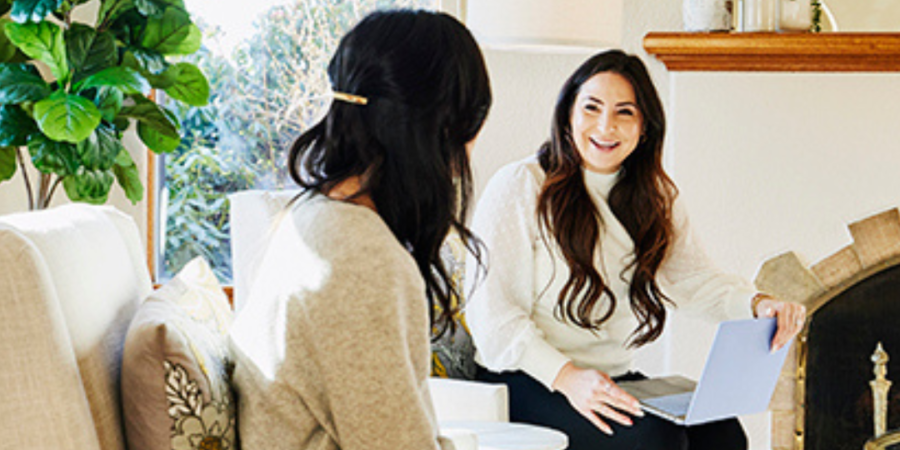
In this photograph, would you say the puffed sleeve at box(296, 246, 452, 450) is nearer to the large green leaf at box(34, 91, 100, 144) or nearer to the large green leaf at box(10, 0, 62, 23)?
the large green leaf at box(34, 91, 100, 144)

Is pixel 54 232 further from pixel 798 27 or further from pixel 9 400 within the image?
pixel 798 27

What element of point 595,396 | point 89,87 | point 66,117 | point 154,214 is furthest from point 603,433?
point 154,214

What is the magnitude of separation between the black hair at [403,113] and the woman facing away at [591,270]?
2.65 feet

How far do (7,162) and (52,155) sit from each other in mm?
126

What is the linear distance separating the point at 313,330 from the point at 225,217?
7.79ft

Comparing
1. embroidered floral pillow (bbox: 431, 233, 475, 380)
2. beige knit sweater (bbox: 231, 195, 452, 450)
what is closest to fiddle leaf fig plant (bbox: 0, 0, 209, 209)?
embroidered floral pillow (bbox: 431, 233, 475, 380)

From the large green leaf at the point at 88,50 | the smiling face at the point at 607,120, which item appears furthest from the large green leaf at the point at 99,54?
the smiling face at the point at 607,120

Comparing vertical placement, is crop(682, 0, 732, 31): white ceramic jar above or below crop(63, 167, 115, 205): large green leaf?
above

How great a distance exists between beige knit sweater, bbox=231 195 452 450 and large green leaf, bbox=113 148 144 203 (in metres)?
1.96

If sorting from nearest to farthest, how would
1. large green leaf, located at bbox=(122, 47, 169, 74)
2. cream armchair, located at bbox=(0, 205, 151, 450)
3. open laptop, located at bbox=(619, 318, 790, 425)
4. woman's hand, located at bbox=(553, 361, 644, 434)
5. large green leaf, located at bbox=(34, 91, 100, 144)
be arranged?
cream armchair, located at bbox=(0, 205, 151, 450) → open laptop, located at bbox=(619, 318, 790, 425) → woman's hand, located at bbox=(553, 361, 644, 434) → large green leaf, located at bbox=(34, 91, 100, 144) → large green leaf, located at bbox=(122, 47, 169, 74)

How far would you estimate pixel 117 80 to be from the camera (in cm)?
284

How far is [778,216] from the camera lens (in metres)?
3.05

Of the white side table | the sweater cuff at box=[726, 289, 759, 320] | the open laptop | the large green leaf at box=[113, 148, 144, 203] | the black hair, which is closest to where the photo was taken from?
the black hair

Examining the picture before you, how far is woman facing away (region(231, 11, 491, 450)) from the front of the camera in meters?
1.20
